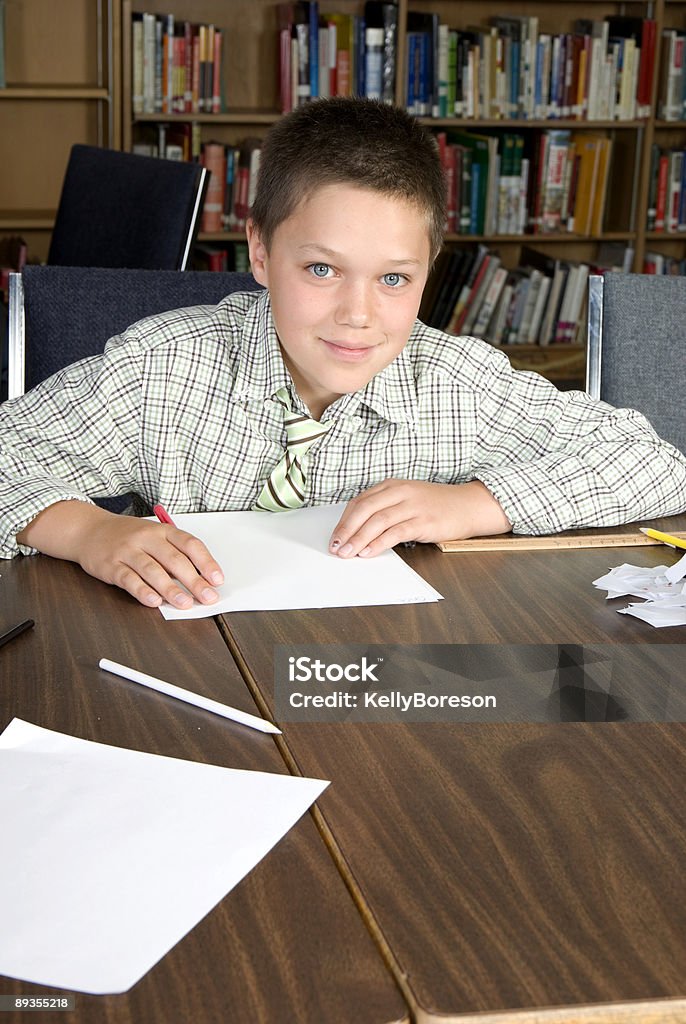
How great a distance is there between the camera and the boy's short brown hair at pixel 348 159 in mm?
1223

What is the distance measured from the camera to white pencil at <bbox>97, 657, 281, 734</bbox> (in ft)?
2.50

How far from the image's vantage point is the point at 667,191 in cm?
401

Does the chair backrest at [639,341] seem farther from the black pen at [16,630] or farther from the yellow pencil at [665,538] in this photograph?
the black pen at [16,630]

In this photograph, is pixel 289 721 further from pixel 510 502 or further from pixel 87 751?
A: pixel 510 502

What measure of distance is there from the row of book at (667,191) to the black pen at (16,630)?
11.5ft

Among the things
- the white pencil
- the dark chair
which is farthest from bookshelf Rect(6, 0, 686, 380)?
the white pencil

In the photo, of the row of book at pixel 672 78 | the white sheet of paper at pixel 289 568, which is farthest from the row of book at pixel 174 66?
the white sheet of paper at pixel 289 568

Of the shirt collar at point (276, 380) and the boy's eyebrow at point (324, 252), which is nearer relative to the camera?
the boy's eyebrow at point (324, 252)

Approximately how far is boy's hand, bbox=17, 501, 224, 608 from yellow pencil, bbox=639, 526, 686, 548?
0.44m

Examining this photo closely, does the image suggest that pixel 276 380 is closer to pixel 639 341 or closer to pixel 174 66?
pixel 639 341

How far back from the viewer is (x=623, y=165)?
158 inches

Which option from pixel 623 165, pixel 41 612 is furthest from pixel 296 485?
pixel 623 165

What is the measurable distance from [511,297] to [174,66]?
4.26 feet

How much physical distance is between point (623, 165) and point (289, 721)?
362 cm
